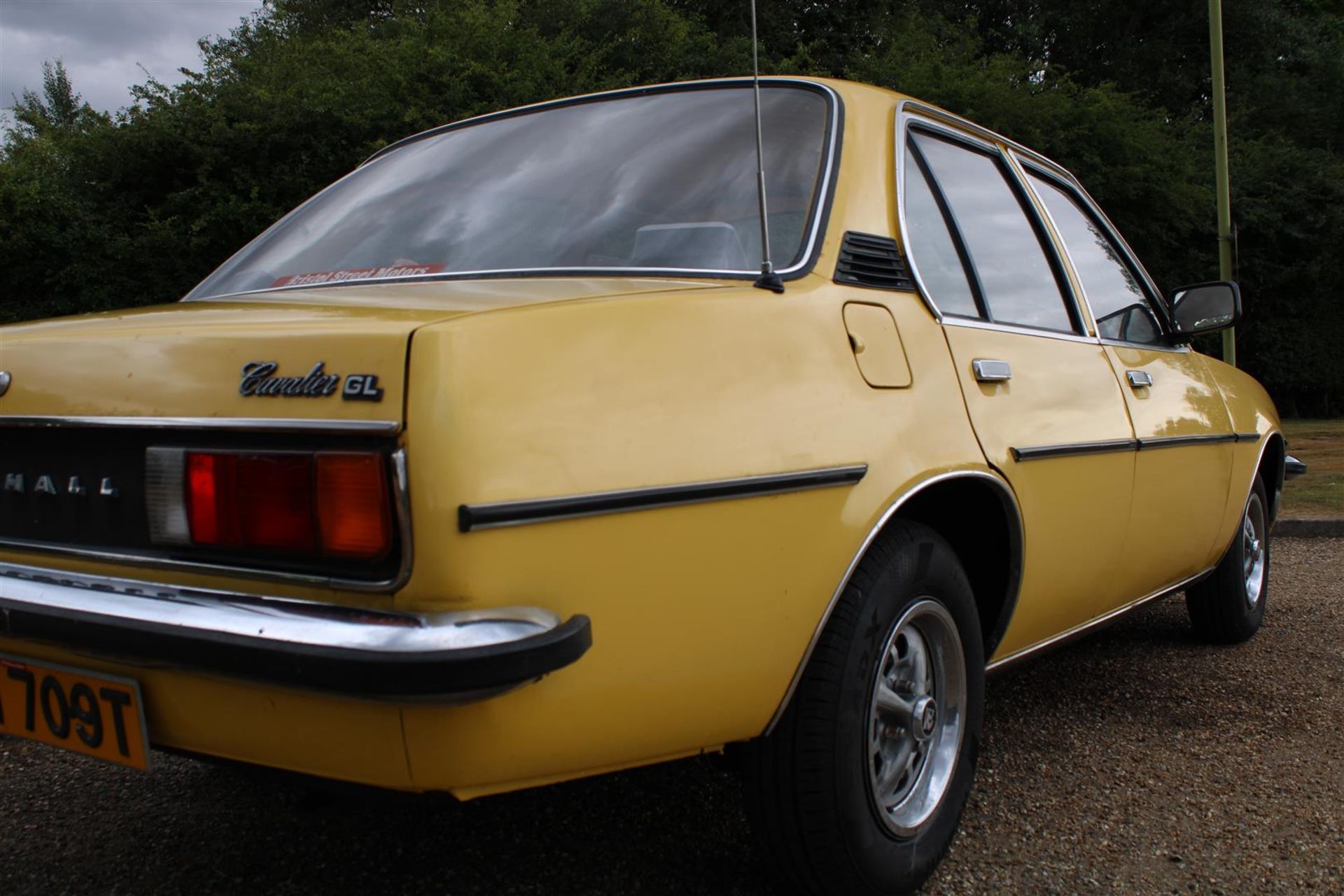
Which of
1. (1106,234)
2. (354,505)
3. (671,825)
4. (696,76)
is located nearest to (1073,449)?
(671,825)

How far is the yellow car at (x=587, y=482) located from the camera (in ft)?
4.91

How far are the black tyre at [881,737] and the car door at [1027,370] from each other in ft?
0.98

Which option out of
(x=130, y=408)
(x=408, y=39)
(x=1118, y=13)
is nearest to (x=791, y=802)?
(x=130, y=408)

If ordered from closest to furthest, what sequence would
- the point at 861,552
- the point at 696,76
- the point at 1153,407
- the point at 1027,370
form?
1. the point at 861,552
2. the point at 1027,370
3. the point at 1153,407
4. the point at 696,76

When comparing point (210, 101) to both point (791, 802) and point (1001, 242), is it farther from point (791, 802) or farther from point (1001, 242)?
point (791, 802)

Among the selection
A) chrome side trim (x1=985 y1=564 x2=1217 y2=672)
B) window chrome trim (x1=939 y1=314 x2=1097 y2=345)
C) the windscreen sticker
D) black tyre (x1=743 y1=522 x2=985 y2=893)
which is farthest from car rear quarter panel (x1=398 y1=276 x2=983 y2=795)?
chrome side trim (x1=985 y1=564 x2=1217 y2=672)

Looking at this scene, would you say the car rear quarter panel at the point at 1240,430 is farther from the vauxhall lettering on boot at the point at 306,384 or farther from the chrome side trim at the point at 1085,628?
the vauxhall lettering on boot at the point at 306,384

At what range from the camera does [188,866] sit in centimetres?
227

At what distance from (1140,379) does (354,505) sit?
2.43 meters

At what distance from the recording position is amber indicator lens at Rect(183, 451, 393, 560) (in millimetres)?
1498

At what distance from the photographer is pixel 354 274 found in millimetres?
2299

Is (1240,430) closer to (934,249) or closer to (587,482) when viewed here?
(934,249)

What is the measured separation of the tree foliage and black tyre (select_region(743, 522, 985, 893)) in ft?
30.4

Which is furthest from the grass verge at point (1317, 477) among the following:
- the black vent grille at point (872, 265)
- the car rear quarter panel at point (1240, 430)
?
the black vent grille at point (872, 265)
